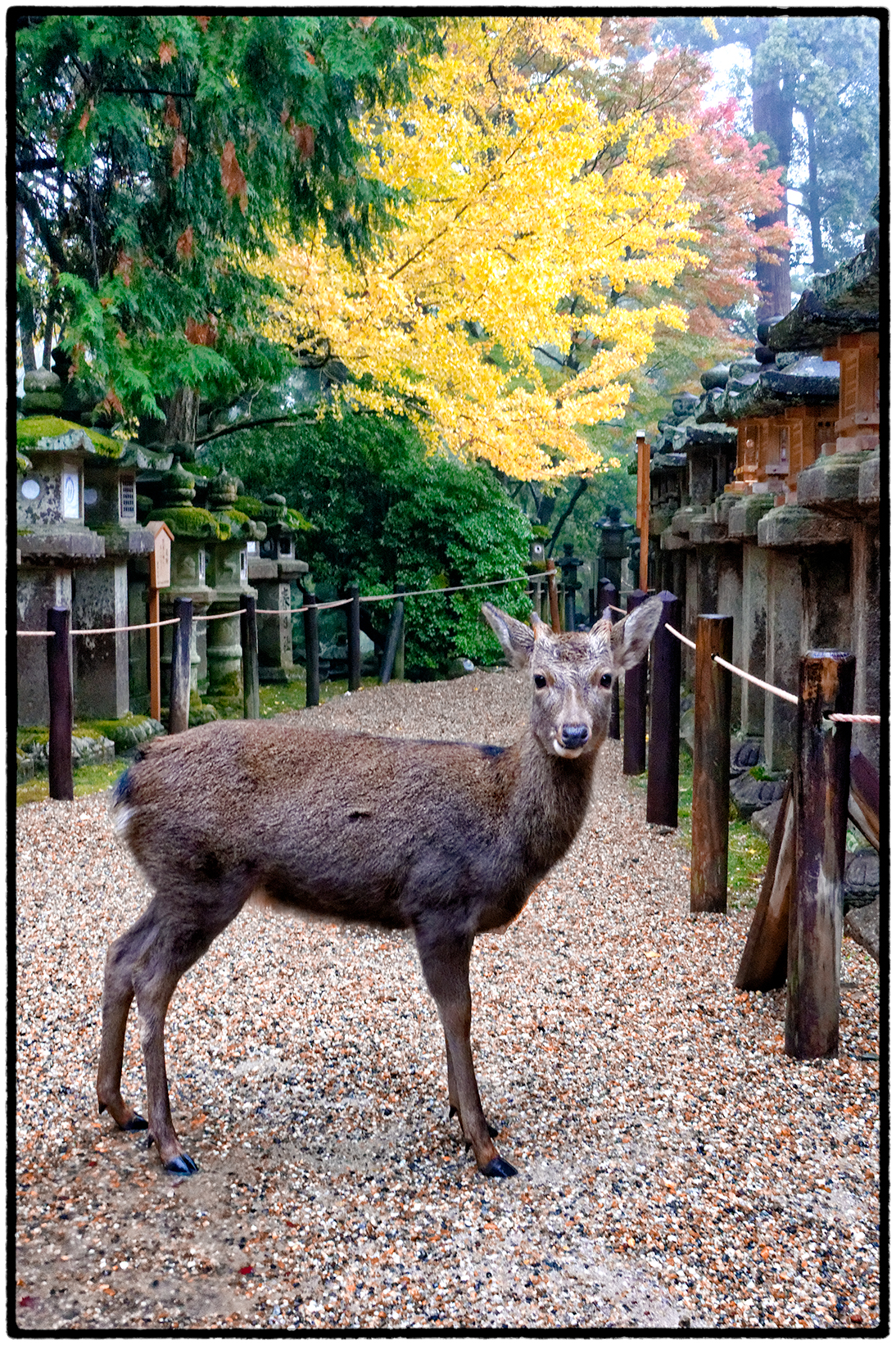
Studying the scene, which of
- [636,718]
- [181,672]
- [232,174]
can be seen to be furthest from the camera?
[636,718]

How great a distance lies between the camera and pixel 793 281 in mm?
24641

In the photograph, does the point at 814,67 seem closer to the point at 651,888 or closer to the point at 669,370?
the point at 669,370

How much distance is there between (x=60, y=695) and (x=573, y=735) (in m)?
4.98

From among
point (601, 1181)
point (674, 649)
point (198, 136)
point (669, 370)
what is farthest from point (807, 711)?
point (669, 370)

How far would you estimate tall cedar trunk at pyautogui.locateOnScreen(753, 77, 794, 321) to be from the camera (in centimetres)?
1919

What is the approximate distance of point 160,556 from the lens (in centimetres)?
900

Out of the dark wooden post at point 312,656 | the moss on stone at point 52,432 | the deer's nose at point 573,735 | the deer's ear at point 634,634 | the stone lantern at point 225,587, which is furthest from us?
the dark wooden post at point 312,656

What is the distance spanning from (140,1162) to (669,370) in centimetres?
1914

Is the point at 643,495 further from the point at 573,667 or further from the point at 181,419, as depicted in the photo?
the point at 573,667

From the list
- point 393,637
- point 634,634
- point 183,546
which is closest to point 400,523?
point 393,637

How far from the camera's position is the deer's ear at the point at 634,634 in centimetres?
331

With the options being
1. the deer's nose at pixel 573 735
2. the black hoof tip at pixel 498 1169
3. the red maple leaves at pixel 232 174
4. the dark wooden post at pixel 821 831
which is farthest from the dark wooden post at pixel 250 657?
the black hoof tip at pixel 498 1169

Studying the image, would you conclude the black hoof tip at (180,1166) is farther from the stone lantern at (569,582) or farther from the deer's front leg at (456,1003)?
the stone lantern at (569,582)

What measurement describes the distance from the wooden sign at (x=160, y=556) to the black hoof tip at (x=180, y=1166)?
6.19m
